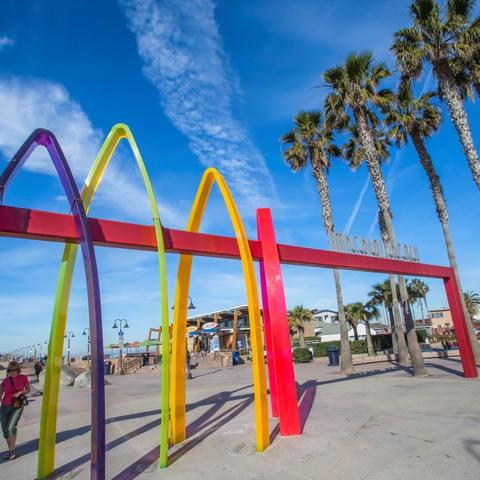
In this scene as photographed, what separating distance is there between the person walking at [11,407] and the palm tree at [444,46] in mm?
15229

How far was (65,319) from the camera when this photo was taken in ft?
19.5

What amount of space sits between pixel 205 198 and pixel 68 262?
319cm

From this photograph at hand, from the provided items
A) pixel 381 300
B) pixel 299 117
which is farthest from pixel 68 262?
pixel 381 300

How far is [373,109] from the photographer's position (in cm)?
1847

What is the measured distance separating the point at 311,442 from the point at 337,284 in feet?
43.6

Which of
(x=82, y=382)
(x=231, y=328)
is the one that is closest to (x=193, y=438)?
(x=82, y=382)

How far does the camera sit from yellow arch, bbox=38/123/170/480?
538cm

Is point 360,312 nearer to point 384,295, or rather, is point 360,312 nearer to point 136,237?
point 384,295

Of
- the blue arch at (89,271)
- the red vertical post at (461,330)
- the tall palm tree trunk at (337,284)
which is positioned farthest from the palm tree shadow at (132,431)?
the red vertical post at (461,330)

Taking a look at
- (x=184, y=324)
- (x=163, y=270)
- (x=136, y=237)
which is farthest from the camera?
(x=184, y=324)

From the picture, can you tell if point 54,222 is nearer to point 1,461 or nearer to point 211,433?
point 1,461

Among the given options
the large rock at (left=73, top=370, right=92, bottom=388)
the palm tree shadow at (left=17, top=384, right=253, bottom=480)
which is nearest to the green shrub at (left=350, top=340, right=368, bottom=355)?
the palm tree shadow at (left=17, top=384, right=253, bottom=480)

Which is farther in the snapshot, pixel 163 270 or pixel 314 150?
pixel 314 150

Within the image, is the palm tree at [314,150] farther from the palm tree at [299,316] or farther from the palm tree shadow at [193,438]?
the palm tree at [299,316]
